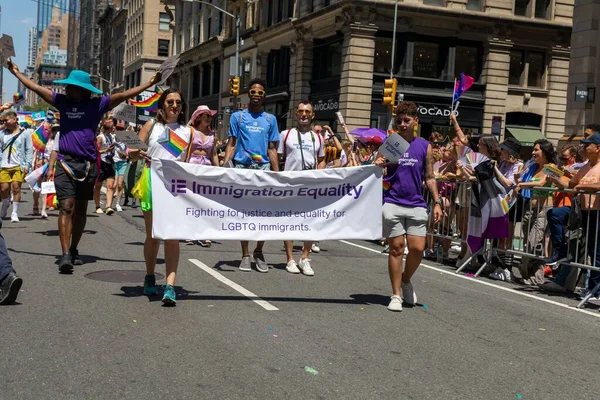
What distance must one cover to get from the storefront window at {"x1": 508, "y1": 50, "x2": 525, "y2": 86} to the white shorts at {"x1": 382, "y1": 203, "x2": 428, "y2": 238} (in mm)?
33741

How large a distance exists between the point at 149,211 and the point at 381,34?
100 ft

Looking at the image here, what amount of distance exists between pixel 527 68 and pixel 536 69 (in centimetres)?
75

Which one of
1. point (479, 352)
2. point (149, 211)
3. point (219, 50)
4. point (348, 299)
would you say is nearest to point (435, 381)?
point (479, 352)

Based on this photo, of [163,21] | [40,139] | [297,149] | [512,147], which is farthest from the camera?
[163,21]

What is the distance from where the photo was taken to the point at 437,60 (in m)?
37.5

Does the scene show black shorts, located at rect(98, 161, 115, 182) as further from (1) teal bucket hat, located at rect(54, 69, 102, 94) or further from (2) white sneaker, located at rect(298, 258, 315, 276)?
(2) white sneaker, located at rect(298, 258, 315, 276)

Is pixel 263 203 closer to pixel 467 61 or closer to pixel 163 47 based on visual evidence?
pixel 467 61

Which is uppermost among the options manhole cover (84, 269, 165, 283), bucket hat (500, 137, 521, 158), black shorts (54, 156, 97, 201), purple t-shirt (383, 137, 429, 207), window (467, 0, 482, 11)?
window (467, 0, 482, 11)

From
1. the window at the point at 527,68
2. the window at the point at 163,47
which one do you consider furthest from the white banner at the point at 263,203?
the window at the point at 163,47

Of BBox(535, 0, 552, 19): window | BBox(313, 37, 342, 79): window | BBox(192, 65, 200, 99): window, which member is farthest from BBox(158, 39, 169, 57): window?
BBox(535, 0, 552, 19): window

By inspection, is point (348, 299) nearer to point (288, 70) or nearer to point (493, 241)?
point (493, 241)

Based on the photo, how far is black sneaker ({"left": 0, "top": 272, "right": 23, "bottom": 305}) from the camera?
256 inches

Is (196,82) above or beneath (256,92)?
above

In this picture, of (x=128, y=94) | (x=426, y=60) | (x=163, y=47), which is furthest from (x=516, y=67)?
(x=163, y=47)
